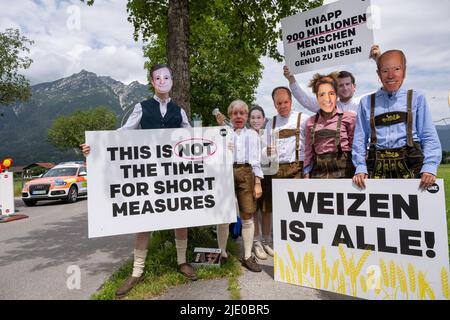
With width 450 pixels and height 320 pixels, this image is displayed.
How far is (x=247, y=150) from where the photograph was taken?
4.18m

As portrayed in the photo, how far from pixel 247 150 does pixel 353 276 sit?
6.20 ft

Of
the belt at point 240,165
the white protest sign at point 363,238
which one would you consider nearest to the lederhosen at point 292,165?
the belt at point 240,165

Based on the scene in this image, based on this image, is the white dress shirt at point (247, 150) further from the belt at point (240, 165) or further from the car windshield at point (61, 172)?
the car windshield at point (61, 172)

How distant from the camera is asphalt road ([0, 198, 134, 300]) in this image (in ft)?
12.8

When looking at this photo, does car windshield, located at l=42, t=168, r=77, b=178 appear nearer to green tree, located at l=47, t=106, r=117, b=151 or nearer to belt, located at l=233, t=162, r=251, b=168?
belt, located at l=233, t=162, r=251, b=168

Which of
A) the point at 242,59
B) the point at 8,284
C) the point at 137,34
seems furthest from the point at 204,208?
the point at 137,34

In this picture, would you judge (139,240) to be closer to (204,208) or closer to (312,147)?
(204,208)

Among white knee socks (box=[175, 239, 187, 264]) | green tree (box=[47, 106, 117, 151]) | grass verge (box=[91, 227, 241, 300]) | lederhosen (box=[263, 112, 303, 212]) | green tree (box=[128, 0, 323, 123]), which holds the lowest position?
grass verge (box=[91, 227, 241, 300])

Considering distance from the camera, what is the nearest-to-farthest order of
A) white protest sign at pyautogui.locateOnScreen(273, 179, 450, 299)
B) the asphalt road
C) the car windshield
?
white protest sign at pyautogui.locateOnScreen(273, 179, 450, 299), the asphalt road, the car windshield

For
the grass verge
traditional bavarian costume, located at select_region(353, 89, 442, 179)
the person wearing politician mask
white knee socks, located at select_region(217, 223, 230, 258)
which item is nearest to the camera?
traditional bavarian costume, located at select_region(353, 89, 442, 179)

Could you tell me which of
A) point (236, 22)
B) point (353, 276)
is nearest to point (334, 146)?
point (353, 276)

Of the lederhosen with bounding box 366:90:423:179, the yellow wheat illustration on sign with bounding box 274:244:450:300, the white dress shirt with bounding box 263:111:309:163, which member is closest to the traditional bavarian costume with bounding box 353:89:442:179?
the lederhosen with bounding box 366:90:423:179

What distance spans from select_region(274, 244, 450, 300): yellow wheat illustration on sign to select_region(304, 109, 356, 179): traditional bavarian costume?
0.77 metres

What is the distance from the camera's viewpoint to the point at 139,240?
3.76 metres
